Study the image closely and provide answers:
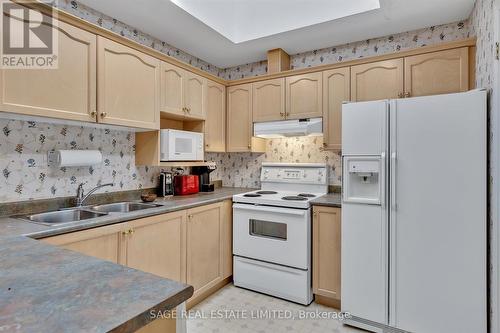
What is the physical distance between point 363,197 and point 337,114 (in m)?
0.92

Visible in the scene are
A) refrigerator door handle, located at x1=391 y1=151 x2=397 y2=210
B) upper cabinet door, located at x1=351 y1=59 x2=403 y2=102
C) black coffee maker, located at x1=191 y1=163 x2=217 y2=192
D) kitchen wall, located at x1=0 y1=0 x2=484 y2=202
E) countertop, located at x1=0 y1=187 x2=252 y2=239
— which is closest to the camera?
countertop, located at x1=0 y1=187 x2=252 y2=239

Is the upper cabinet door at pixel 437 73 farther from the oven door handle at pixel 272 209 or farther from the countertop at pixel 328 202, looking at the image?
the oven door handle at pixel 272 209

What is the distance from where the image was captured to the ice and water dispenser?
2.03 meters

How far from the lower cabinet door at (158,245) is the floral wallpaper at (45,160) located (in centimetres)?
64

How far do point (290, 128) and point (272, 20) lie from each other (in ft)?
3.35

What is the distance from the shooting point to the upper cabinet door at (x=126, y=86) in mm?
1970

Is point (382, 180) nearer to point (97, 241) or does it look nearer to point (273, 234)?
point (273, 234)

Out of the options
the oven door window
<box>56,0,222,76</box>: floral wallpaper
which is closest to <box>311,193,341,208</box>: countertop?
the oven door window

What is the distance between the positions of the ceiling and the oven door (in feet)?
5.43

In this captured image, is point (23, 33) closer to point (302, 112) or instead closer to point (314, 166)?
point (302, 112)

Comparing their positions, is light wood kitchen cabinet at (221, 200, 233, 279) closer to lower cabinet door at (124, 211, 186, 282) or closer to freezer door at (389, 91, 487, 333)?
lower cabinet door at (124, 211, 186, 282)

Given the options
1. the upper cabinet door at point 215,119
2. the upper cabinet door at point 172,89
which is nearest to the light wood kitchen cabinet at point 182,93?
the upper cabinet door at point 172,89

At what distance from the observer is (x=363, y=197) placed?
2090mm

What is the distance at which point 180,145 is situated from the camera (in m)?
2.60
